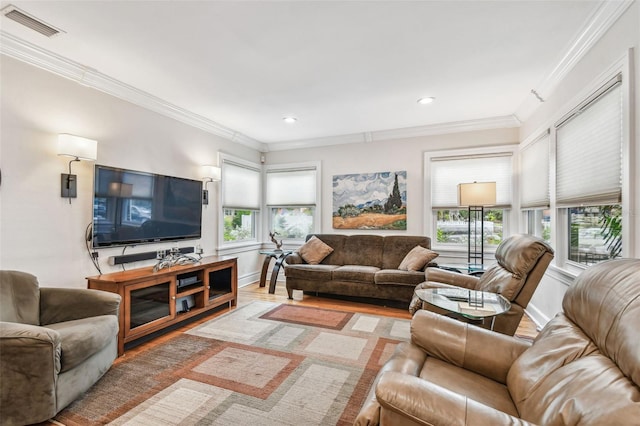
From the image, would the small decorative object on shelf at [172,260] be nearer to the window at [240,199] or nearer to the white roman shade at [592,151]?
the window at [240,199]

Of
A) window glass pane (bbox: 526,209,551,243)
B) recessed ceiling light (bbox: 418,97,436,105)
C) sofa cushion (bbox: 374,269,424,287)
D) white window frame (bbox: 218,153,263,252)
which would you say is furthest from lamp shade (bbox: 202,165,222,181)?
window glass pane (bbox: 526,209,551,243)

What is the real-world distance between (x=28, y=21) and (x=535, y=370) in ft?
12.1

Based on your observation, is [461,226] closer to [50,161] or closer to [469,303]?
[469,303]

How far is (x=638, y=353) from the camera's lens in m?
0.89

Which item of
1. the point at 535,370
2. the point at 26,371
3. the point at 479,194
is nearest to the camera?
the point at 535,370

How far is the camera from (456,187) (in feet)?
14.5

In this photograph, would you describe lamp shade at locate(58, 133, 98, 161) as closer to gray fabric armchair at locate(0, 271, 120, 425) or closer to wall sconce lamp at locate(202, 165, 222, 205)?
gray fabric armchair at locate(0, 271, 120, 425)

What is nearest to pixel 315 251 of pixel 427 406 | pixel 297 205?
pixel 297 205

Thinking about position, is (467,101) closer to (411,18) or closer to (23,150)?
(411,18)

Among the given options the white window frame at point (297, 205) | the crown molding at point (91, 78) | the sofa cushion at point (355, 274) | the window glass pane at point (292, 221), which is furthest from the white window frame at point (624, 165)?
the crown molding at point (91, 78)

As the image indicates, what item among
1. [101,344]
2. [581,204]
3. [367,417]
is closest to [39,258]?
[101,344]

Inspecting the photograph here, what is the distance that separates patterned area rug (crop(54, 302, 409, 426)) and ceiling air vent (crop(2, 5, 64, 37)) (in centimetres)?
260

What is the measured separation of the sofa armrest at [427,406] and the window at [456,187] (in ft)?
12.5

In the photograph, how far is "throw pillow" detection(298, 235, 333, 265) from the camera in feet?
14.7
